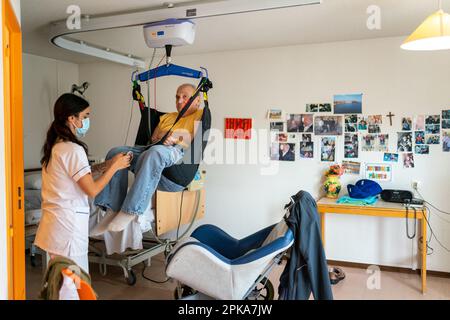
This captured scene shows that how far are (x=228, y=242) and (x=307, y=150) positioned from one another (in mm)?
1738

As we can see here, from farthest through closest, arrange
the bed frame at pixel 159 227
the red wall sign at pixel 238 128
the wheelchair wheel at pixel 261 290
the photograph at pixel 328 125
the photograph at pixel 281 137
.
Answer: the red wall sign at pixel 238 128 → the photograph at pixel 281 137 → the photograph at pixel 328 125 → the bed frame at pixel 159 227 → the wheelchair wheel at pixel 261 290

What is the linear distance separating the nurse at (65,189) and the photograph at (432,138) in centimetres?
309

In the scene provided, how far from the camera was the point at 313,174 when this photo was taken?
14.4ft

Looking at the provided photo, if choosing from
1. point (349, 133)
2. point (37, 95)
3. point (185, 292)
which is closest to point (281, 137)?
point (349, 133)

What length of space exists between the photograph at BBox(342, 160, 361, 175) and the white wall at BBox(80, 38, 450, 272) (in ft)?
0.25

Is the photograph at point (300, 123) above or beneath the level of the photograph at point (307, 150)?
above

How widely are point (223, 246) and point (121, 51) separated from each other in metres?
2.74

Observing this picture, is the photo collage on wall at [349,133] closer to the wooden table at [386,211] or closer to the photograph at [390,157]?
the photograph at [390,157]

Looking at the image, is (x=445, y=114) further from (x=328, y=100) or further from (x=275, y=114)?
(x=275, y=114)

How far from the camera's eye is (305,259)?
8.29 ft

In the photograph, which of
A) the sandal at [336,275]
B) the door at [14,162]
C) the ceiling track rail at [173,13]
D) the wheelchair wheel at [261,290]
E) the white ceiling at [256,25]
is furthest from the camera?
the sandal at [336,275]

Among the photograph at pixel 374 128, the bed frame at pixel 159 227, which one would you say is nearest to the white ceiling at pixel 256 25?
the photograph at pixel 374 128

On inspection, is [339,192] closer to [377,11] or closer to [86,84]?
[377,11]

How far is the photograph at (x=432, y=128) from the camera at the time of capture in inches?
155
